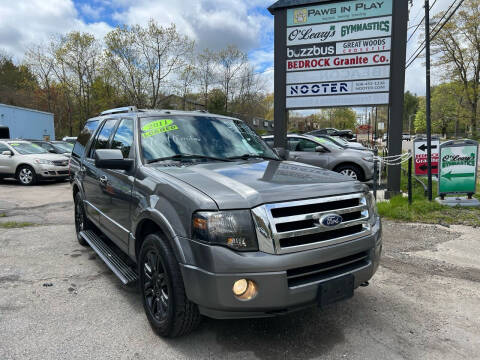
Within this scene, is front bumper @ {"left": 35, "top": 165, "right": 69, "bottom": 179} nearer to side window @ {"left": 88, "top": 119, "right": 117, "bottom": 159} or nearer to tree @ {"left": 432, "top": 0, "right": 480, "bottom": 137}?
side window @ {"left": 88, "top": 119, "right": 117, "bottom": 159}

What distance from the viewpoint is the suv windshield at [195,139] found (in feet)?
11.3

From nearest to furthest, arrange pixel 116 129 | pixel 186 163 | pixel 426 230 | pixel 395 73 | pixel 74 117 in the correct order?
pixel 186 163 → pixel 116 129 → pixel 426 230 → pixel 395 73 → pixel 74 117

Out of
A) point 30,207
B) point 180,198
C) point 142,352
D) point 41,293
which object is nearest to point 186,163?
point 180,198

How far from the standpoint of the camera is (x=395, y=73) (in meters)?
8.28

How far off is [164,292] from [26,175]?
11924 mm

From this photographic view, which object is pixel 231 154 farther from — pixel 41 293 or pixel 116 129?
pixel 41 293

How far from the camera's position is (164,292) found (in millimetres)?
2709

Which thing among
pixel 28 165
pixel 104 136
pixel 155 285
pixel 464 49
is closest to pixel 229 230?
pixel 155 285

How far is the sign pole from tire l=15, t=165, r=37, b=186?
452 inches

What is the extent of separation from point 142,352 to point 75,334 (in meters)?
0.66

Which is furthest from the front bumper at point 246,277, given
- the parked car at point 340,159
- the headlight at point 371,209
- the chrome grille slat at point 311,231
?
the parked car at point 340,159

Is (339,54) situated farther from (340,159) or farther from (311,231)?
(311,231)

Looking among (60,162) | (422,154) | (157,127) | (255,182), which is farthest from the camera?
(60,162)

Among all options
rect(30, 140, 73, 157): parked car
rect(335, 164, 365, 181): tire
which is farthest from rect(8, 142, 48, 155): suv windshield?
rect(335, 164, 365, 181): tire
